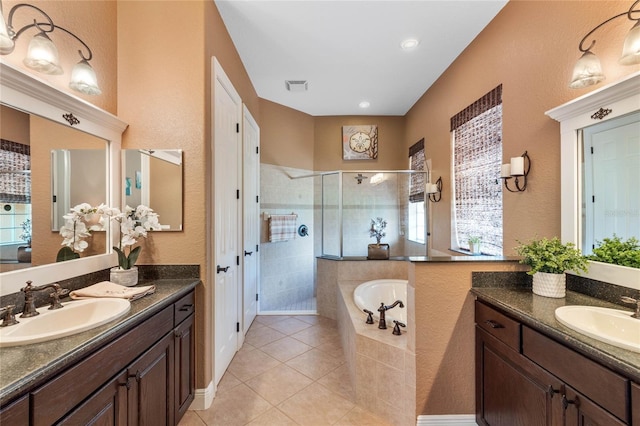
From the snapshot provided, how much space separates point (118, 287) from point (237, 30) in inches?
88.7

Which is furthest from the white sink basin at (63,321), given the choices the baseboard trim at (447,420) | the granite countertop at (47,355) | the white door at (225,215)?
the baseboard trim at (447,420)

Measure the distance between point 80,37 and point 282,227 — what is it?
2.67 meters

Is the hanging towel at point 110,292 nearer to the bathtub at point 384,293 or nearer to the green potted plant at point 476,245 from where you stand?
the bathtub at point 384,293

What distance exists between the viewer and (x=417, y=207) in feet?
12.9

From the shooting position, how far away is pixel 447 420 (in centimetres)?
167

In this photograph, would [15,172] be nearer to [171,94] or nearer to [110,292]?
[110,292]

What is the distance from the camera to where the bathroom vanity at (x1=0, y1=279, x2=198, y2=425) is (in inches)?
32.0

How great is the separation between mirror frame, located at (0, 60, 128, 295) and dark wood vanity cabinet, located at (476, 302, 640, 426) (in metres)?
2.35

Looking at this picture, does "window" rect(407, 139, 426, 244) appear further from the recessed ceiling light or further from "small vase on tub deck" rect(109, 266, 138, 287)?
"small vase on tub deck" rect(109, 266, 138, 287)

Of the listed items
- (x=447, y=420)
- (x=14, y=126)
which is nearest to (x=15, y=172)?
(x=14, y=126)

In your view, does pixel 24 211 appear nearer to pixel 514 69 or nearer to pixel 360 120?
pixel 514 69

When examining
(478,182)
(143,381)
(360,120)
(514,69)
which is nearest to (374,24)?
(514,69)

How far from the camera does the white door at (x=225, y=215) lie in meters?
2.11

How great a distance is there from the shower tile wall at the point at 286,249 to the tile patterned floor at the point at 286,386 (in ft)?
2.50
